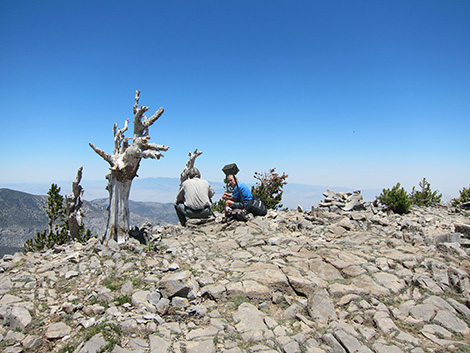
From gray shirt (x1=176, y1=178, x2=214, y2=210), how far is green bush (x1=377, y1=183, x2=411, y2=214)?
9512mm

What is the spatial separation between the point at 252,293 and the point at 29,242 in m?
14.4

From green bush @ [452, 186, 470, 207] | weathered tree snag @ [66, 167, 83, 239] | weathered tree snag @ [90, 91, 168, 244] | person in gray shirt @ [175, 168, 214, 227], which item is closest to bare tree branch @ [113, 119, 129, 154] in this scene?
weathered tree snag @ [90, 91, 168, 244]

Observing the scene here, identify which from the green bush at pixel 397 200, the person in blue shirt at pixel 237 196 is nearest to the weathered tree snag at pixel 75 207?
the person in blue shirt at pixel 237 196

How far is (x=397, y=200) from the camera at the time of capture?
14.0 m

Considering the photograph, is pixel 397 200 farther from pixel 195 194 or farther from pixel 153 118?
pixel 153 118

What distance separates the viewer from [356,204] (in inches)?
523

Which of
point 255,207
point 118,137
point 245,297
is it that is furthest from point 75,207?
point 245,297

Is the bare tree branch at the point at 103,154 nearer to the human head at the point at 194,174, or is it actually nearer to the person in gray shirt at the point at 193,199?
the person in gray shirt at the point at 193,199

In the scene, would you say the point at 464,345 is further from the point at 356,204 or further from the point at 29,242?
the point at 29,242

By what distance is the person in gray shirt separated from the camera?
36.3 ft

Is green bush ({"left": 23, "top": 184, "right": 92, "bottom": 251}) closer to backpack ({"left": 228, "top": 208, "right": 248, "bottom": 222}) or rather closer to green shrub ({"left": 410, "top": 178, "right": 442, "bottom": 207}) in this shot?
backpack ({"left": 228, "top": 208, "right": 248, "bottom": 222})

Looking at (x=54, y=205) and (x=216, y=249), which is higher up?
(x=54, y=205)

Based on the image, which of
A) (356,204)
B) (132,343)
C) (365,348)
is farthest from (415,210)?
(132,343)

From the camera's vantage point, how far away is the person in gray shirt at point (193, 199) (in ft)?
36.3
